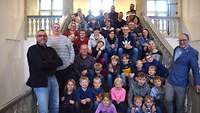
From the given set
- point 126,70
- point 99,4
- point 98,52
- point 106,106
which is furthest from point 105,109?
point 99,4

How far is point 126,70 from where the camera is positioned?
7.86m

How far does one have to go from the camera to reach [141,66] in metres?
7.84

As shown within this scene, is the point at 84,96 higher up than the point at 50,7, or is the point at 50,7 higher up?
the point at 50,7

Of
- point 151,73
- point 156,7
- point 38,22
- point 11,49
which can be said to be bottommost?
point 151,73

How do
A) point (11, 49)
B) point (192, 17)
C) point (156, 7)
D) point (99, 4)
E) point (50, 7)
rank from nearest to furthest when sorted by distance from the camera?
point (11, 49)
point (192, 17)
point (156, 7)
point (50, 7)
point (99, 4)

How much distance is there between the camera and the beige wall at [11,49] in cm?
1355

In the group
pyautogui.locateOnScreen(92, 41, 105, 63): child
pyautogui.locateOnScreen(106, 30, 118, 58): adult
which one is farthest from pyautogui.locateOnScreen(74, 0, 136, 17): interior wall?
pyautogui.locateOnScreen(92, 41, 105, 63): child

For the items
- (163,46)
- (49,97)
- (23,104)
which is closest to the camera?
(23,104)

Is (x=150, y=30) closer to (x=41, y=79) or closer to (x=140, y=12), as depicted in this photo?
(x=140, y=12)

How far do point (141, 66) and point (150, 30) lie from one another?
158 inches

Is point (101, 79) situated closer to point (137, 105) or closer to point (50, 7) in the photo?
point (137, 105)

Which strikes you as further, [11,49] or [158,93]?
[11,49]

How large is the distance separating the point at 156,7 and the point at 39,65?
53.9ft

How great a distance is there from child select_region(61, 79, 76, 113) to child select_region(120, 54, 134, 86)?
3.67 ft
